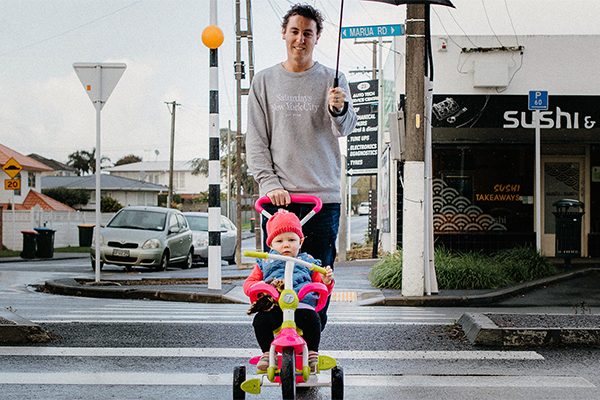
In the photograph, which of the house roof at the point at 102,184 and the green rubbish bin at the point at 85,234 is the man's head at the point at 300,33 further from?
the house roof at the point at 102,184

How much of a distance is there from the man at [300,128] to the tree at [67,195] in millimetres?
54859

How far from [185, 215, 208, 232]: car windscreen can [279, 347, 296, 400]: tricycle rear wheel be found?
16.6 metres

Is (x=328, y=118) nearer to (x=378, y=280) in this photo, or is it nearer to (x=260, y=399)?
(x=260, y=399)

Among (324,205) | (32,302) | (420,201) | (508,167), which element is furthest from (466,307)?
(508,167)

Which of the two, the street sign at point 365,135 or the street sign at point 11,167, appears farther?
the street sign at point 365,135

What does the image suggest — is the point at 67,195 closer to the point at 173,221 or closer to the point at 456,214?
the point at 173,221

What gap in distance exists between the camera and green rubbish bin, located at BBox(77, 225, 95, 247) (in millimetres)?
29312

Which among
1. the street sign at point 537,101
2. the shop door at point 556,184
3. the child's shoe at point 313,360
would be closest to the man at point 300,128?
the child's shoe at point 313,360

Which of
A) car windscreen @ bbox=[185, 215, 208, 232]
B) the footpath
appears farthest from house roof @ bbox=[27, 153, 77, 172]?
the footpath

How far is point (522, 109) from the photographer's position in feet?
40.4

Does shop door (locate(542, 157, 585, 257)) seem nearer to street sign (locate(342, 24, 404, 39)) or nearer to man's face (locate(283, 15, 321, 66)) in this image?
street sign (locate(342, 24, 404, 39))

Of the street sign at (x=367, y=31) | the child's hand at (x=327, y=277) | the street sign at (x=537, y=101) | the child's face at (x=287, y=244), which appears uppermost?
the street sign at (x=367, y=31)

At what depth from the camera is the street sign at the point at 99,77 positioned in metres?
10.6

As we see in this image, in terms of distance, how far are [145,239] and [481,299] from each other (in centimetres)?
912
